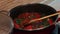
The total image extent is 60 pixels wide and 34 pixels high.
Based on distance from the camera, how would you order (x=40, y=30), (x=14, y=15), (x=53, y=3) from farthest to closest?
1. (x=53, y=3)
2. (x=14, y=15)
3. (x=40, y=30)

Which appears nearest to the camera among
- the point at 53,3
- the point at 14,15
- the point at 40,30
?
the point at 40,30

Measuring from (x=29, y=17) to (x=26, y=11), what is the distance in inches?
2.0

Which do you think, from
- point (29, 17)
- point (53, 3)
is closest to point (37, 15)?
point (29, 17)

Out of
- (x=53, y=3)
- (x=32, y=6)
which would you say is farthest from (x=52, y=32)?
(x=53, y=3)

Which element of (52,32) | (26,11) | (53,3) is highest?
(53,3)

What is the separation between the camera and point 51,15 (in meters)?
0.58

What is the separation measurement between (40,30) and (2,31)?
175 mm

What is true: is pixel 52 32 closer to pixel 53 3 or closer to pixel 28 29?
pixel 28 29

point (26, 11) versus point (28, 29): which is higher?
point (26, 11)

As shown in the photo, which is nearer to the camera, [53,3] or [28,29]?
[28,29]

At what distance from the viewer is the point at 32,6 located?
675 millimetres

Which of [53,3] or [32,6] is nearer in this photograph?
[32,6]

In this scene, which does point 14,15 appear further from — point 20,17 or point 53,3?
point 53,3

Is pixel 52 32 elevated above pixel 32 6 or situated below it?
below
